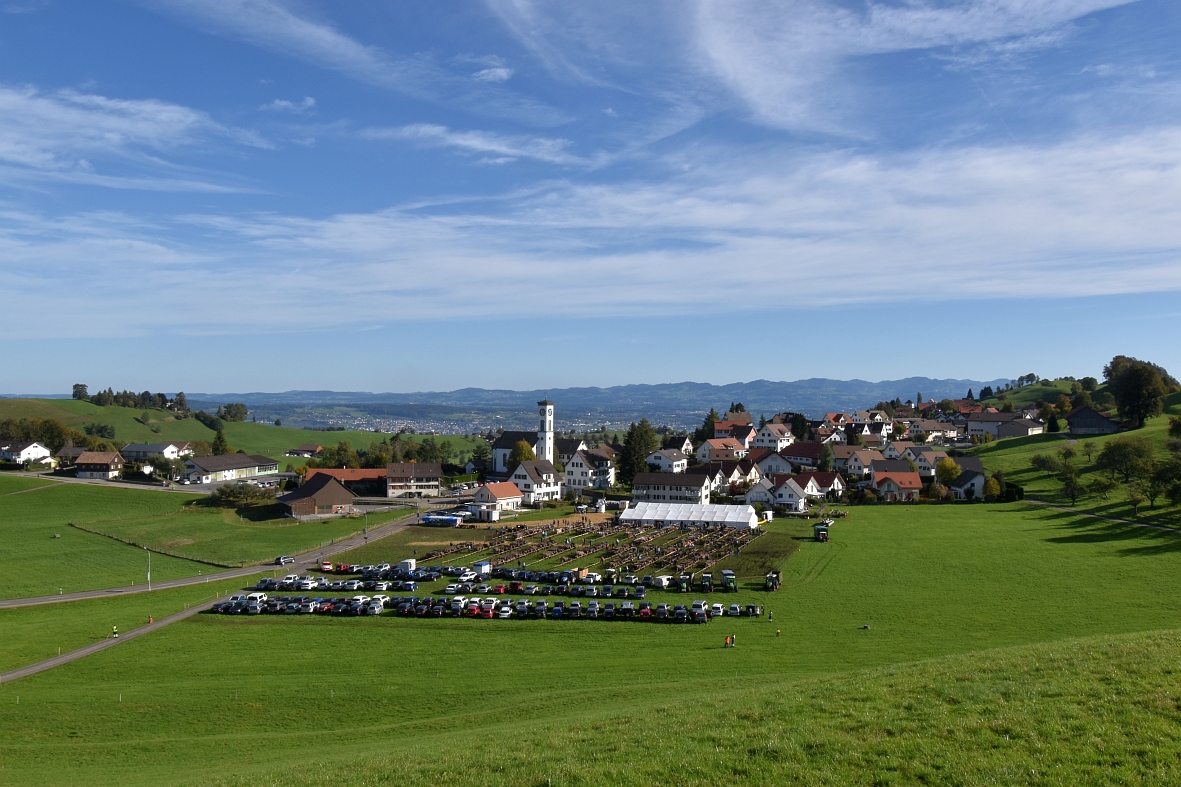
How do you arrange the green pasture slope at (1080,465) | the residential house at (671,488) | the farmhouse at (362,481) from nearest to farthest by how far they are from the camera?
the green pasture slope at (1080,465), the residential house at (671,488), the farmhouse at (362,481)

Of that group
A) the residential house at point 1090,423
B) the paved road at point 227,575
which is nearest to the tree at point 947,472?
the residential house at point 1090,423

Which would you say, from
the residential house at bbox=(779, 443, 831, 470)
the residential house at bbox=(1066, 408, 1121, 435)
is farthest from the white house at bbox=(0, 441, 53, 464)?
the residential house at bbox=(1066, 408, 1121, 435)

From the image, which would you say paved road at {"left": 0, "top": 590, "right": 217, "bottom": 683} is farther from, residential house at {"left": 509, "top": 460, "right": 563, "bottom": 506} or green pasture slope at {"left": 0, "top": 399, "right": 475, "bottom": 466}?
green pasture slope at {"left": 0, "top": 399, "right": 475, "bottom": 466}

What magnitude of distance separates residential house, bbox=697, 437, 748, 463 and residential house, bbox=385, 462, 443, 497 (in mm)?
38776

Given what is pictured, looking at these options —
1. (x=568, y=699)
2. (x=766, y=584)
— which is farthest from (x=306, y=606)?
(x=766, y=584)

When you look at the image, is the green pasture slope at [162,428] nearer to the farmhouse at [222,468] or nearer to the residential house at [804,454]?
the farmhouse at [222,468]

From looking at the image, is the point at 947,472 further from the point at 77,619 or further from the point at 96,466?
the point at 96,466

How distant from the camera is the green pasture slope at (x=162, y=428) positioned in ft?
512

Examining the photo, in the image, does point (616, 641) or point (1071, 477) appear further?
point (1071, 477)

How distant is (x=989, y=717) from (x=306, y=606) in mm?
36016

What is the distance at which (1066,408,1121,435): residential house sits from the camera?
344 feet

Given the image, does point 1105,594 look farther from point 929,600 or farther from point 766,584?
point 766,584

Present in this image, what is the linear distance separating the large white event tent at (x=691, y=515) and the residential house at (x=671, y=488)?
32.0ft

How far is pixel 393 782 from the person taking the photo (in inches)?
566
